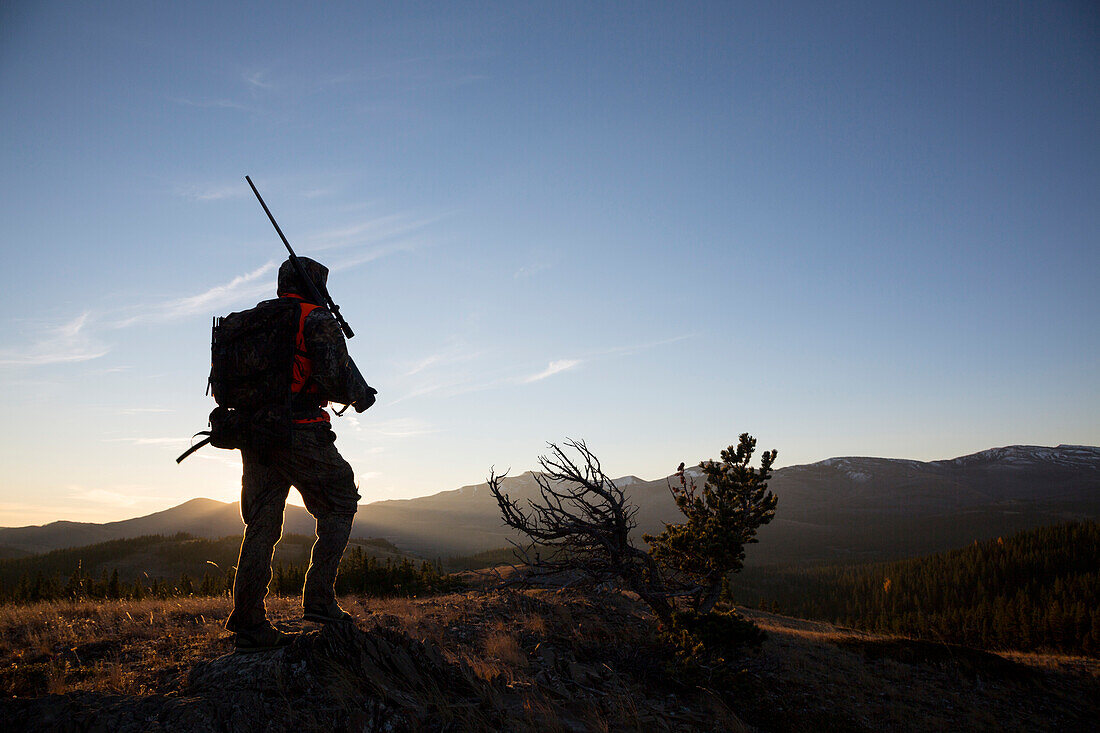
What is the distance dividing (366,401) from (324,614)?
75.4 inches

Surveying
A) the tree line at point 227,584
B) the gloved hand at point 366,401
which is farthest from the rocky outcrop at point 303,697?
the gloved hand at point 366,401

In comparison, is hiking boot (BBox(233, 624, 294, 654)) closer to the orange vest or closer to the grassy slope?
the grassy slope

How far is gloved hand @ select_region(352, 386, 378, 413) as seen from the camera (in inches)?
185

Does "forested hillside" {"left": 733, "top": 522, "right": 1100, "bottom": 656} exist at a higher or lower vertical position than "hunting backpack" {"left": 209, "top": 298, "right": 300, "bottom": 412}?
lower

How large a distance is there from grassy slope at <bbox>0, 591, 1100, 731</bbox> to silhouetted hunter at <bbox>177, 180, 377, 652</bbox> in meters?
0.86

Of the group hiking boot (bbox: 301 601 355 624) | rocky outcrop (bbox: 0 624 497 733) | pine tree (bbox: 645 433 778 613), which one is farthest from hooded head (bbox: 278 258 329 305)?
pine tree (bbox: 645 433 778 613)

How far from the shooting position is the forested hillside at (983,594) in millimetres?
26609

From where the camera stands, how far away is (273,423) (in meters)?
4.22

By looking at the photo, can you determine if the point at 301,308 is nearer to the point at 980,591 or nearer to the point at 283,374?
the point at 283,374

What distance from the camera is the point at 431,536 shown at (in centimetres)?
13412

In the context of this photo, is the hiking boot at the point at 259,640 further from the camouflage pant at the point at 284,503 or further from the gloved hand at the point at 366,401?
the gloved hand at the point at 366,401

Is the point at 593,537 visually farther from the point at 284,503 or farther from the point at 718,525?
the point at 284,503

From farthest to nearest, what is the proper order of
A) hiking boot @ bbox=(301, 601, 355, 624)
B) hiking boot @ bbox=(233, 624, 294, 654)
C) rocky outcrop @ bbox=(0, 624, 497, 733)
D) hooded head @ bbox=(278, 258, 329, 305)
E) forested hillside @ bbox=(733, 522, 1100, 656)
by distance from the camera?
forested hillside @ bbox=(733, 522, 1100, 656)
hooded head @ bbox=(278, 258, 329, 305)
hiking boot @ bbox=(301, 601, 355, 624)
hiking boot @ bbox=(233, 624, 294, 654)
rocky outcrop @ bbox=(0, 624, 497, 733)

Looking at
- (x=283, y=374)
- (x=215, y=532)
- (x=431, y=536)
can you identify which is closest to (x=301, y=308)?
(x=283, y=374)
